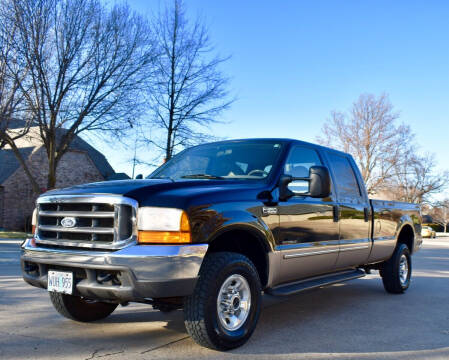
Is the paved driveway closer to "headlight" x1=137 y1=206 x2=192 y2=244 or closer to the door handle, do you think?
"headlight" x1=137 y1=206 x2=192 y2=244

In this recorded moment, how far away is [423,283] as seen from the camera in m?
9.07

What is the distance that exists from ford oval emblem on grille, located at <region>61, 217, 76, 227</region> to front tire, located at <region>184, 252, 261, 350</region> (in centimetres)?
117

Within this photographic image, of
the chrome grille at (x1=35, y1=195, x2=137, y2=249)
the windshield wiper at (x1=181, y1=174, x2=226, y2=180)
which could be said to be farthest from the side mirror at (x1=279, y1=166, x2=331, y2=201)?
the chrome grille at (x1=35, y1=195, x2=137, y2=249)

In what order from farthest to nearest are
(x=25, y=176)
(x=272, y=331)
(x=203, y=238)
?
(x=25, y=176) < (x=272, y=331) < (x=203, y=238)

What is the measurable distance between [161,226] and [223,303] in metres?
0.95

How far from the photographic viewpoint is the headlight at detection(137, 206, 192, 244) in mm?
3871

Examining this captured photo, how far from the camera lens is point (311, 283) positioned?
5.41 m

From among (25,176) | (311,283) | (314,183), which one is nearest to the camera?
(314,183)

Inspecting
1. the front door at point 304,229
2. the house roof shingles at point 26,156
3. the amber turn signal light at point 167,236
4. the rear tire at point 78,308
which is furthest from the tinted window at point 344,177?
the house roof shingles at point 26,156

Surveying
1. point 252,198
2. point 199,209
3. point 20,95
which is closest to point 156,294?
point 199,209

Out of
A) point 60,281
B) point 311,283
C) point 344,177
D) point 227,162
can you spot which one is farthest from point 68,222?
point 344,177

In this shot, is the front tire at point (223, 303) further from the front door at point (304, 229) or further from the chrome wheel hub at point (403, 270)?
the chrome wheel hub at point (403, 270)

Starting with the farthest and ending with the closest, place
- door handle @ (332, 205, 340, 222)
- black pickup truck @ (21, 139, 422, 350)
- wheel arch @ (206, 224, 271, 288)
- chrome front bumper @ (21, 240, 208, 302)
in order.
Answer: door handle @ (332, 205, 340, 222)
wheel arch @ (206, 224, 271, 288)
black pickup truck @ (21, 139, 422, 350)
chrome front bumper @ (21, 240, 208, 302)

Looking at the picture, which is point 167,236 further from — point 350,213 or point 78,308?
point 350,213
